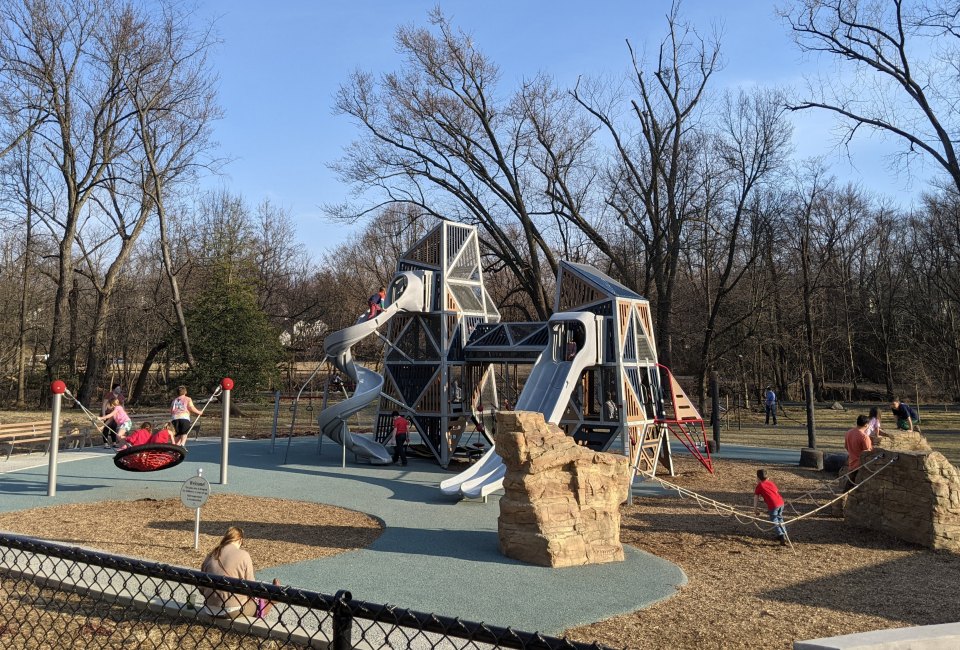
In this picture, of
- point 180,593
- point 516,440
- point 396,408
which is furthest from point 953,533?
point 396,408

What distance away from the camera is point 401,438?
1928cm

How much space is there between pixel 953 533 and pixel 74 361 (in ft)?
127

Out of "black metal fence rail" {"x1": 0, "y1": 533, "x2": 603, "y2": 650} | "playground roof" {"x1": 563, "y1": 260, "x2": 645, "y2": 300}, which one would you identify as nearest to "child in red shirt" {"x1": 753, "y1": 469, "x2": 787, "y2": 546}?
"black metal fence rail" {"x1": 0, "y1": 533, "x2": 603, "y2": 650}

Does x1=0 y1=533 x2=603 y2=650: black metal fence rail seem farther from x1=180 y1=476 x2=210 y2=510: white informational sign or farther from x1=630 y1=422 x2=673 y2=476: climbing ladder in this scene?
x1=630 y1=422 x2=673 y2=476: climbing ladder

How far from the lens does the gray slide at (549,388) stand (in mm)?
13859

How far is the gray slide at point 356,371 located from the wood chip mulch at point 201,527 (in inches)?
207

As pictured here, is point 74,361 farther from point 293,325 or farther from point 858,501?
point 858,501

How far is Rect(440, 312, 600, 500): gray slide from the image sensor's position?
13.9m

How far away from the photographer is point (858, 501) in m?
12.1

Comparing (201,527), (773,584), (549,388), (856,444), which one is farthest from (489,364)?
(773,584)

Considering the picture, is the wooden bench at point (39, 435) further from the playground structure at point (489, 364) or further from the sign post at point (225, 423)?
the playground structure at point (489, 364)

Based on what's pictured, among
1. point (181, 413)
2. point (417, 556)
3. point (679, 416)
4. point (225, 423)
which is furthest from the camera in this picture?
point (679, 416)

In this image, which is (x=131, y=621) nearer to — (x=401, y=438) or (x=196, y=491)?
(x=196, y=491)

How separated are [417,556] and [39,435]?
19160mm
